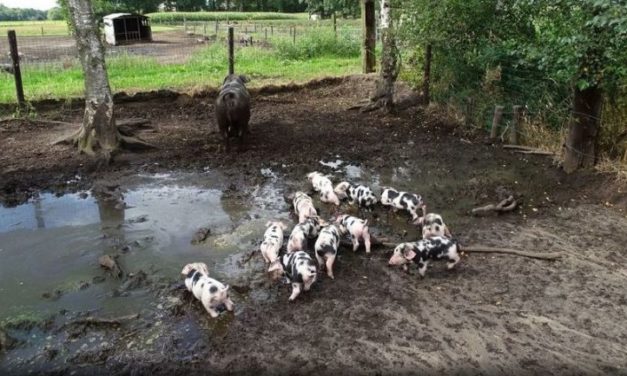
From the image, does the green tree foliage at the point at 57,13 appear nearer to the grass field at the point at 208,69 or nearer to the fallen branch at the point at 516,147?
the grass field at the point at 208,69

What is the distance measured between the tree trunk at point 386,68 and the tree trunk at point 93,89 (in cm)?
542

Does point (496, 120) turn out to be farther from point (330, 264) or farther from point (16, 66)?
point (16, 66)

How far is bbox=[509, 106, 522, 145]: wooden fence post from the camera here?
29.6ft

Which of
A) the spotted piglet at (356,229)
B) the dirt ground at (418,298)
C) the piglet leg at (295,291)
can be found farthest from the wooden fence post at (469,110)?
the piglet leg at (295,291)

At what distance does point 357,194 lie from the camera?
683cm

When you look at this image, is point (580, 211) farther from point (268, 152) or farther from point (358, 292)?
point (268, 152)

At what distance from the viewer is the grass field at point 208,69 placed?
530 inches

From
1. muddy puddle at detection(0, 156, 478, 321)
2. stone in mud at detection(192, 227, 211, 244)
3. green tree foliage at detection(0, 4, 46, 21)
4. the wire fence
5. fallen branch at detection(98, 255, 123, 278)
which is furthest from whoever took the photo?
green tree foliage at detection(0, 4, 46, 21)

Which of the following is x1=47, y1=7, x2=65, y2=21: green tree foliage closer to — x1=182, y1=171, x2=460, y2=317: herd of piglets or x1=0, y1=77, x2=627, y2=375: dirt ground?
x1=0, y1=77, x2=627, y2=375: dirt ground

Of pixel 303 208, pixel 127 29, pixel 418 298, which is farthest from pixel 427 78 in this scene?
pixel 127 29

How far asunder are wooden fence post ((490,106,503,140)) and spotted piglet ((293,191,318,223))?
14.7 ft

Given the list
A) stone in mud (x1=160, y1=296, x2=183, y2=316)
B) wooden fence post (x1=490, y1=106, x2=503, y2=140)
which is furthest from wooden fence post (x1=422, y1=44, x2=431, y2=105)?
stone in mud (x1=160, y1=296, x2=183, y2=316)

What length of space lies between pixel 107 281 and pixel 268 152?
14.3 ft

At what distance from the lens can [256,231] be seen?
6367 mm
